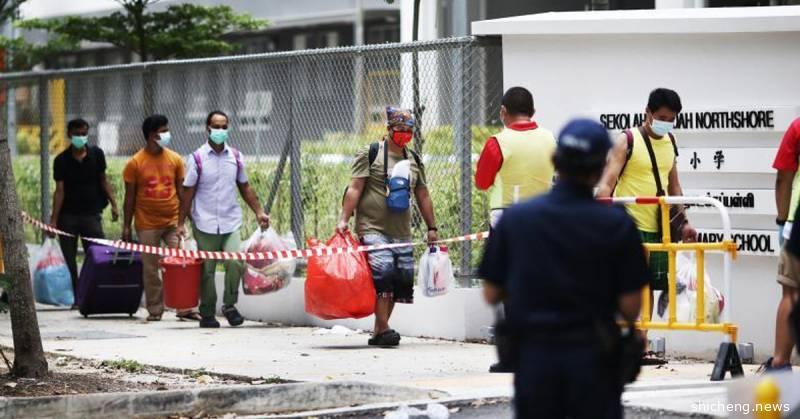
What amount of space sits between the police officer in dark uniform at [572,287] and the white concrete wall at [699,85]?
18.2 ft

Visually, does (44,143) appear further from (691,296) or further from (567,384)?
(567,384)

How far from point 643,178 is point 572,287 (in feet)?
16.4

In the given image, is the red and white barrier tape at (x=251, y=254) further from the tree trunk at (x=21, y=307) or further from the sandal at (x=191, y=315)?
the tree trunk at (x=21, y=307)

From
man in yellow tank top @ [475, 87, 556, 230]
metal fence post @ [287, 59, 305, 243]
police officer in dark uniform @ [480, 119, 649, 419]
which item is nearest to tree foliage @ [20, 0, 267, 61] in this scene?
metal fence post @ [287, 59, 305, 243]

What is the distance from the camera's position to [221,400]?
931 centimetres

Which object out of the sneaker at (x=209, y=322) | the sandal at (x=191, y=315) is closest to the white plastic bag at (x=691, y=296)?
the sneaker at (x=209, y=322)

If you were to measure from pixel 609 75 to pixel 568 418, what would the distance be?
6.57 meters

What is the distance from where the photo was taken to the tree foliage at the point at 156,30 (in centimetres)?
2419

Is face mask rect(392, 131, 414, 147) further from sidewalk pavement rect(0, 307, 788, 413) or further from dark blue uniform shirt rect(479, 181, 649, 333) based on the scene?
dark blue uniform shirt rect(479, 181, 649, 333)

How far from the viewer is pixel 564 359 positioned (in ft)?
17.6

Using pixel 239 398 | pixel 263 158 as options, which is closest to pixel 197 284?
pixel 263 158

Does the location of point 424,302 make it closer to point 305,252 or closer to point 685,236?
point 305,252

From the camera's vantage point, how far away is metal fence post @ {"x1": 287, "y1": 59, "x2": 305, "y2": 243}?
48.5ft

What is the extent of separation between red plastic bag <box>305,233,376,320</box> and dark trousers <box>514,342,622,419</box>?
6.75 metres
